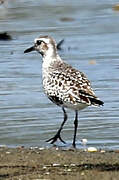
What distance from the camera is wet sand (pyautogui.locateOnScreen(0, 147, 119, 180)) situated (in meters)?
7.95

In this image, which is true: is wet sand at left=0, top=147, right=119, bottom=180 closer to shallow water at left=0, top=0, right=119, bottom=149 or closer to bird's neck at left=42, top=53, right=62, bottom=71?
shallow water at left=0, top=0, right=119, bottom=149

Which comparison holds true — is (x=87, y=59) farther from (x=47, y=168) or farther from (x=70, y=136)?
(x=47, y=168)

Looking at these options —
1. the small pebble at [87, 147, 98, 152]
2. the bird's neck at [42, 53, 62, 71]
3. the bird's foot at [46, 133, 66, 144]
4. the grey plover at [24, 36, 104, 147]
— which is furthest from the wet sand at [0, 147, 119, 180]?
the bird's neck at [42, 53, 62, 71]

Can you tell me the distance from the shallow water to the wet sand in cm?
84

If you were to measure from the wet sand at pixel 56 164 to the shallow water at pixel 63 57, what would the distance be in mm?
844

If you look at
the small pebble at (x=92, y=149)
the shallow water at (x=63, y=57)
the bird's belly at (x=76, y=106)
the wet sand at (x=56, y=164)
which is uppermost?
the bird's belly at (x=76, y=106)

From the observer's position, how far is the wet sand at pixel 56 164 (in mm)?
7953

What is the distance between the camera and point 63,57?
50.8 ft

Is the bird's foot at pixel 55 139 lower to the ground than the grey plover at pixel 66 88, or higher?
lower

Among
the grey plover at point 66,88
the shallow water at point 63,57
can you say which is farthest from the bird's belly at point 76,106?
the shallow water at point 63,57

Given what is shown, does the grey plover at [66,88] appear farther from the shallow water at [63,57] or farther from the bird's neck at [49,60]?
the shallow water at [63,57]

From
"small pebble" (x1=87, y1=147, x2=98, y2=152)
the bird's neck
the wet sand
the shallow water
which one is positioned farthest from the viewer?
the bird's neck

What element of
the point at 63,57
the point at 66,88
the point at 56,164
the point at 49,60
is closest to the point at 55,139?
the point at 66,88

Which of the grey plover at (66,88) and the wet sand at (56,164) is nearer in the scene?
the wet sand at (56,164)
